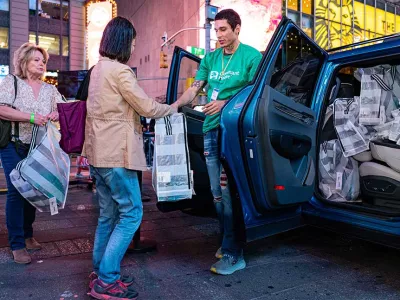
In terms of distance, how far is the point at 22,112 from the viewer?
3406mm

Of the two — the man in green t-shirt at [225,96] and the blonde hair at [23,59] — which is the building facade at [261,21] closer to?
the blonde hair at [23,59]

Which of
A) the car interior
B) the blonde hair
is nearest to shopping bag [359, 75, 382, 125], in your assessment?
the car interior

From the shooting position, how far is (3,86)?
11.3 feet

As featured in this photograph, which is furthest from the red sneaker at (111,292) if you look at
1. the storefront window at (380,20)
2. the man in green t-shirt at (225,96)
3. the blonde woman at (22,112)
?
the storefront window at (380,20)

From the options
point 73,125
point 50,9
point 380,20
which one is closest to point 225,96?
point 73,125

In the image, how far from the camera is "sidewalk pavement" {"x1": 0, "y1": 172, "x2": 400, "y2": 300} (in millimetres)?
2885

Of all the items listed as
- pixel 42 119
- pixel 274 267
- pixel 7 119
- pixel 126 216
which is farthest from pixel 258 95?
pixel 7 119

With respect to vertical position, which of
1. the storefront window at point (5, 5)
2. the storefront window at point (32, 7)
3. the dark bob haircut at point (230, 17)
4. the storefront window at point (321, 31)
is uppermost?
the storefront window at point (32, 7)

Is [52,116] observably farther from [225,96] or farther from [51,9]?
[51,9]

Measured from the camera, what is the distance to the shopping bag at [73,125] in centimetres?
288

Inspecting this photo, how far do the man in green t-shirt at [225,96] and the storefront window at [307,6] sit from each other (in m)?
22.9

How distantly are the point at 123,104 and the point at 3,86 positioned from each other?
1.37 metres

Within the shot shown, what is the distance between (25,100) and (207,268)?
6.84 feet

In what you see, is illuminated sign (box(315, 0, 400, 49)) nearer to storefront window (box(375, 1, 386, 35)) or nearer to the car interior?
storefront window (box(375, 1, 386, 35))
